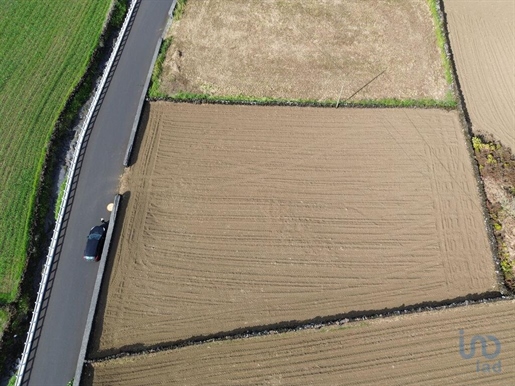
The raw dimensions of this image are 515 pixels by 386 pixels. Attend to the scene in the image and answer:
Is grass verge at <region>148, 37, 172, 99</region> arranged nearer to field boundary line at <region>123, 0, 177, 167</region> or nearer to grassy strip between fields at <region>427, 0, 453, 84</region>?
field boundary line at <region>123, 0, 177, 167</region>

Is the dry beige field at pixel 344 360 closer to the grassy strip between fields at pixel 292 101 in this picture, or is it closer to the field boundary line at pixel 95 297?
the field boundary line at pixel 95 297

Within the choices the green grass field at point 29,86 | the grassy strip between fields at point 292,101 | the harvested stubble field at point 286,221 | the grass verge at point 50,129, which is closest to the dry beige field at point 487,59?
the grassy strip between fields at point 292,101

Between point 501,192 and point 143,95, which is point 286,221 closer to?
point 143,95

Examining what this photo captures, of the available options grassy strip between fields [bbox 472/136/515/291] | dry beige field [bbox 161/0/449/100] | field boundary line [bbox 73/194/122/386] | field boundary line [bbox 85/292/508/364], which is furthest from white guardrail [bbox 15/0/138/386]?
grassy strip between fields [bbox 472/136/515/291]

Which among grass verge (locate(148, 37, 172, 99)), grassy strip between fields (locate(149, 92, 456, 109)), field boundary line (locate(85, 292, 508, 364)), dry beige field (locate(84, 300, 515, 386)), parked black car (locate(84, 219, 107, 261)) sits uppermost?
grass verge (locate(148, 37, 172, 99))

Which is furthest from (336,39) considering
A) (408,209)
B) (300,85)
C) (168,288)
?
(168,288)

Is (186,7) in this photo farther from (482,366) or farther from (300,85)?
(482,366)

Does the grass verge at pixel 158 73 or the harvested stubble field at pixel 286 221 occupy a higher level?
the grass verge at pixel 158 73

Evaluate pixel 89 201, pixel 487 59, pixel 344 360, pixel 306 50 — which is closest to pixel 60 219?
pixel 89 201
